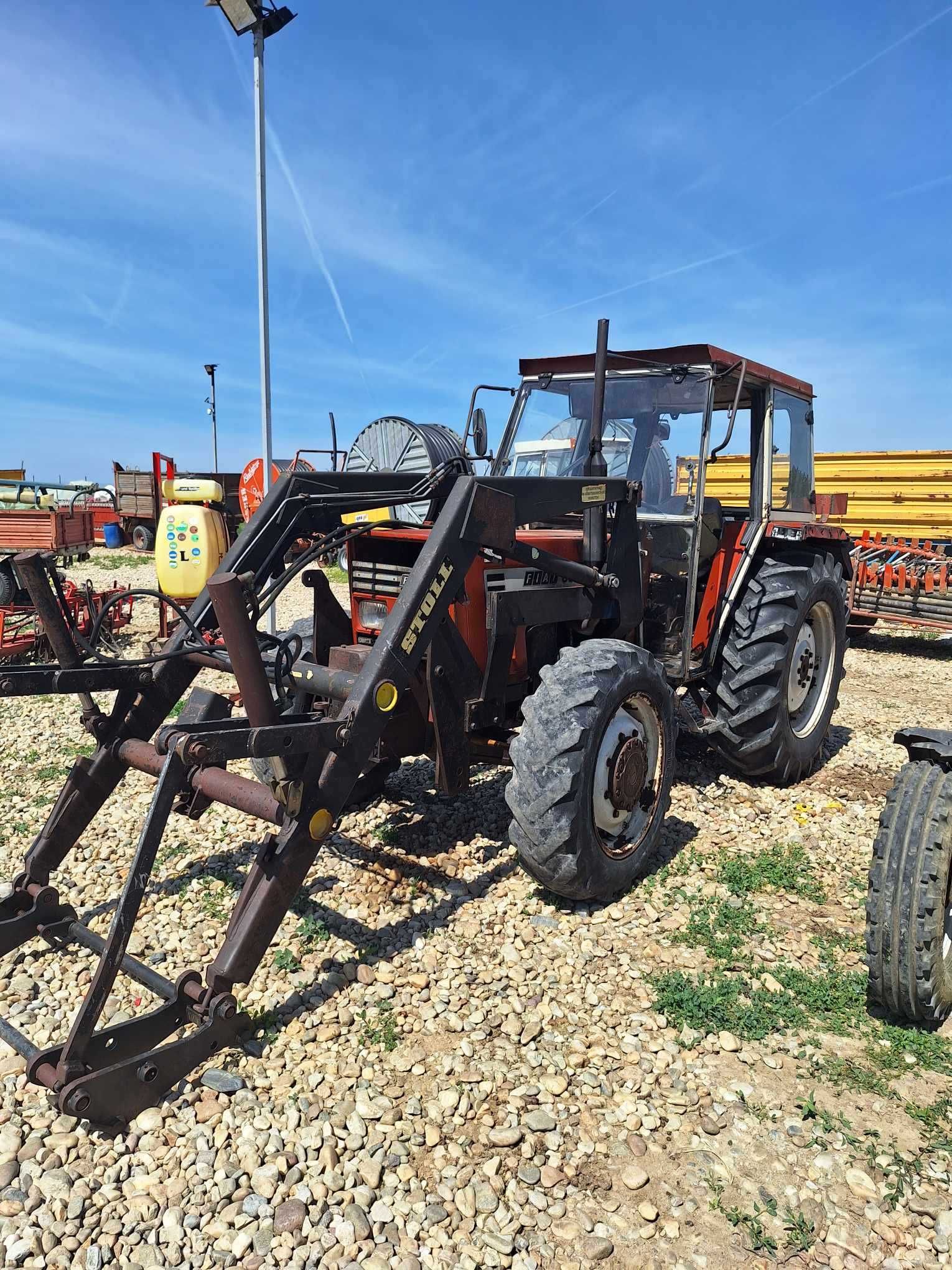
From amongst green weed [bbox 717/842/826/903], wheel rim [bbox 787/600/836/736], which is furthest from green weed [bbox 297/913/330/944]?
wheel rim [bbox 787/600/836/736]

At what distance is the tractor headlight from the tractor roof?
1.96m

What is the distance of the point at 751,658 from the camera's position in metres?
5.19

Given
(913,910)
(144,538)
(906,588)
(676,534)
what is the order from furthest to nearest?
1. (144,538)
2. (906,588)
3. (676,534)
4. (913,910)

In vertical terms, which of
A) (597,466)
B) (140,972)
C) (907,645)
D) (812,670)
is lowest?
(140,972)

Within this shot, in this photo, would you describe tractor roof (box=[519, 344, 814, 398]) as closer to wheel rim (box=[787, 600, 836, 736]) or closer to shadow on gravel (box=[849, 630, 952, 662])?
wheel rim (box=[787, 600, 836, 736])

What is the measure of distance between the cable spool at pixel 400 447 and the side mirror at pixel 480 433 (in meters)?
2.51

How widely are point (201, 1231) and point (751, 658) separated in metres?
4.04

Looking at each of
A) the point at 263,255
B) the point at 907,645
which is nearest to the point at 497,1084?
the point at 263,255

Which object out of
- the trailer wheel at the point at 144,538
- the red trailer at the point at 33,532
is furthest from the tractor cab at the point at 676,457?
the trailer wheel at the point at 144,538

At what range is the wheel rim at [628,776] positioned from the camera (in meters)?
3.97

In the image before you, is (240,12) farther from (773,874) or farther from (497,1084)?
(497,1084)

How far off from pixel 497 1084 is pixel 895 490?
16.5 meters

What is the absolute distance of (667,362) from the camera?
5051 mm

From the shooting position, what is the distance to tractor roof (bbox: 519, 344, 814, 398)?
4.95m
